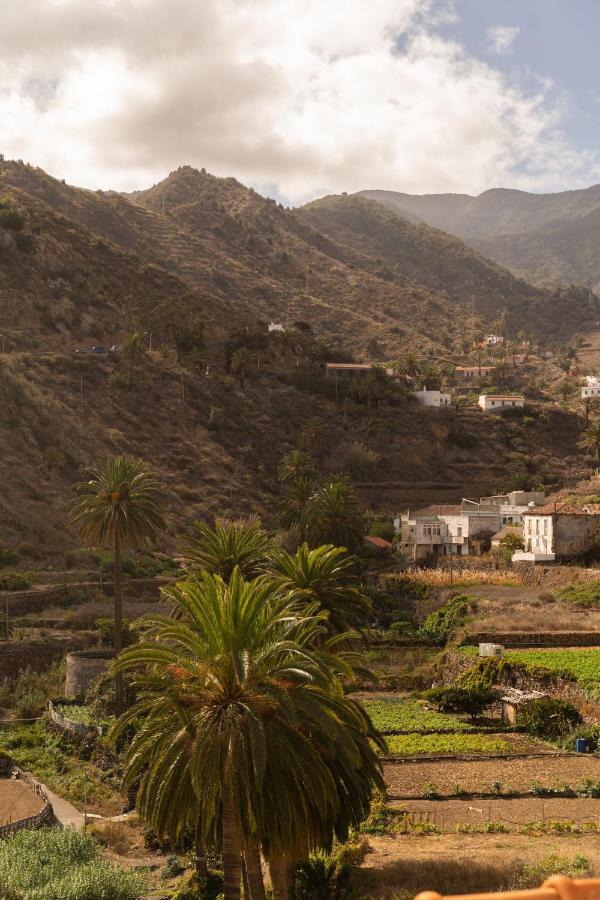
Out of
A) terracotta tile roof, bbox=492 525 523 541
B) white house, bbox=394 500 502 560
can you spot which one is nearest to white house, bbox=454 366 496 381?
white house, bbox=394 500 502 560

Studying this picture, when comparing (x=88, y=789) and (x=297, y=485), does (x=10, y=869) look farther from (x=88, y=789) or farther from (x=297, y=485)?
(x=297, y=485)

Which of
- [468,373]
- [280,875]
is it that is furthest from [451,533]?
[468,373]

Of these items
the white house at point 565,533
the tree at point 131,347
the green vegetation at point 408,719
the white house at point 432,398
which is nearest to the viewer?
the green vegetation at point 408,719

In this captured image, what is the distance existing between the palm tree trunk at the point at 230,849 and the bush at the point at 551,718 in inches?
855

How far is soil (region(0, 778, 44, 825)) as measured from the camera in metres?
30.6

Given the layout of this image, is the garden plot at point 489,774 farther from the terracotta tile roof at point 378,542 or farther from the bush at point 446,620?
the terracotta tile roof at point 378,542

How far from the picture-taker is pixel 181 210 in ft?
587

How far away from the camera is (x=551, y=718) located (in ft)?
122

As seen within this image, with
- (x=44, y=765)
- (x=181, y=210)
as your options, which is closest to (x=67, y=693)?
(x=44, y=765)

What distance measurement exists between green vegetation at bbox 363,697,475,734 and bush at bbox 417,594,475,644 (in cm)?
1206

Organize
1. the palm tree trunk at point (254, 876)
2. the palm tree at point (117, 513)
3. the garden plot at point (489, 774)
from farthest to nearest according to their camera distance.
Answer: the palm tree at point (117, 513)
the garden plot at point (489, 774)
the palm tree trunk at point (254, 876)

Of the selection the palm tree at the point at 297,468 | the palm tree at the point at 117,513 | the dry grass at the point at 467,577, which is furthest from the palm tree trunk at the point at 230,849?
the palm tree at the point at 297,468

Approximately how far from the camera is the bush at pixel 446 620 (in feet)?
189

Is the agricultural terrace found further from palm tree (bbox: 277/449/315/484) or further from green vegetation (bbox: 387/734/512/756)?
palm tree (bbox: 277/449/315/484)
